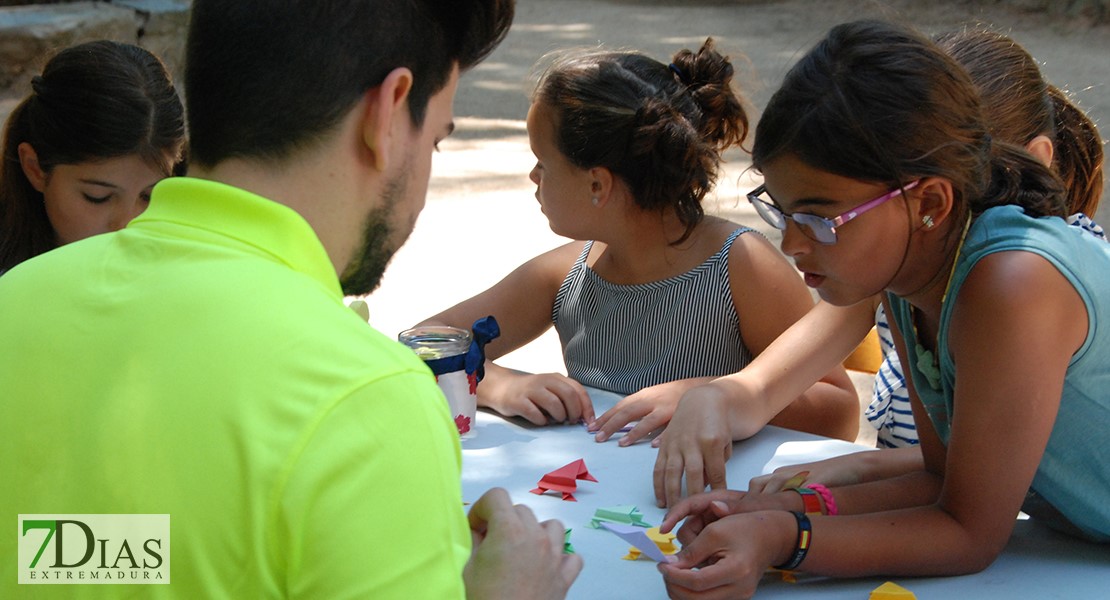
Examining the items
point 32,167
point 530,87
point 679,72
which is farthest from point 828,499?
point 32,167

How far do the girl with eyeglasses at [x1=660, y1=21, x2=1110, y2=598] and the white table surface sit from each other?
0.04 m

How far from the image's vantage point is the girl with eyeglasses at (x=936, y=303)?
1.60 meters

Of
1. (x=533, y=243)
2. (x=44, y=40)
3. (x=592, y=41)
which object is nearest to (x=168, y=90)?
(x=533, y=243)

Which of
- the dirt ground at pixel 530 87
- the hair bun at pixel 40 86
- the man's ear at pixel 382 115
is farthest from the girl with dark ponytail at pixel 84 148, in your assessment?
the man's ear at pixel 382 115

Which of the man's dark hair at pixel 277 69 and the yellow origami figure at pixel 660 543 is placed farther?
the yellow origami figure at pixel 660 543

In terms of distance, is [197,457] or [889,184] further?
[889,184]

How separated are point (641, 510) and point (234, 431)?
1.13 metres

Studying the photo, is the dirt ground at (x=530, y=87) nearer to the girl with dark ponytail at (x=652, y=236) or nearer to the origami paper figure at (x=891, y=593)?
the girl with dark ponytail at (x=652, y=236)

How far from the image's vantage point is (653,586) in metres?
1.66

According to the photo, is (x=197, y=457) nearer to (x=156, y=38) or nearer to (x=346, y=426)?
(x=346, y=426)

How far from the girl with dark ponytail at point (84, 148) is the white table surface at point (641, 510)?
3.13 feet

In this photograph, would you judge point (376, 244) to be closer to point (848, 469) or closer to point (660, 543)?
point (660, 543)

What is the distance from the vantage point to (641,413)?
2293mm

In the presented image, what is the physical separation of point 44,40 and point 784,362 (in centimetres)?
808
